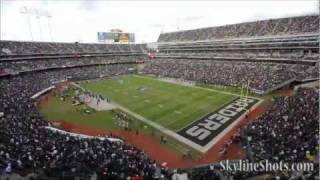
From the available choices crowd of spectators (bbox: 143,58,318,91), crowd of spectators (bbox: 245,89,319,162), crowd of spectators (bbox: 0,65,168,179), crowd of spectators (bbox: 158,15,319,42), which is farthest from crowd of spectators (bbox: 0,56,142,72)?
crowd of spectators (bbox: 245,89,319,162)

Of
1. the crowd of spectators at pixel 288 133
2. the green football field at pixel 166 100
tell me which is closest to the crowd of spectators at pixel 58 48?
the green football field at pixel 166 100

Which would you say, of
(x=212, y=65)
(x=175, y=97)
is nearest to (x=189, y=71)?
(x=212, y=65)

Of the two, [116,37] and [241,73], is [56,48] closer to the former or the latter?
[116,37]

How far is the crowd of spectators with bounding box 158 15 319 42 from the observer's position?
6292cm

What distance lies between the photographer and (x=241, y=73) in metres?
55.9

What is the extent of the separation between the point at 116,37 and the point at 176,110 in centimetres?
8098

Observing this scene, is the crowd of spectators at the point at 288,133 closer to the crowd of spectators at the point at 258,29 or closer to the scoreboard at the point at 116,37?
the crowd of spectators at the point at 258,29

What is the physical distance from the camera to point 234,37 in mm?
79062

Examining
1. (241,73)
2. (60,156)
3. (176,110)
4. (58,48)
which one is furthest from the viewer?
(58,48)

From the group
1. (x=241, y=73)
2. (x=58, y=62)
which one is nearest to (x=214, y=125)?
(x=241, y=73)

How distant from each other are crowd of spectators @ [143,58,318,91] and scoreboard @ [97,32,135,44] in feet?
136

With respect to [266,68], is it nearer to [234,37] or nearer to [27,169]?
[234,37]

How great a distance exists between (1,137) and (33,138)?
78.3 inches

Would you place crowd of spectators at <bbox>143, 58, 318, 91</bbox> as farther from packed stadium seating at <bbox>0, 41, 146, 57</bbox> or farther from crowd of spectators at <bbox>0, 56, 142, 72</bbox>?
packed stadium seating at <bbox>0, 41, 146, 57</bbox>
